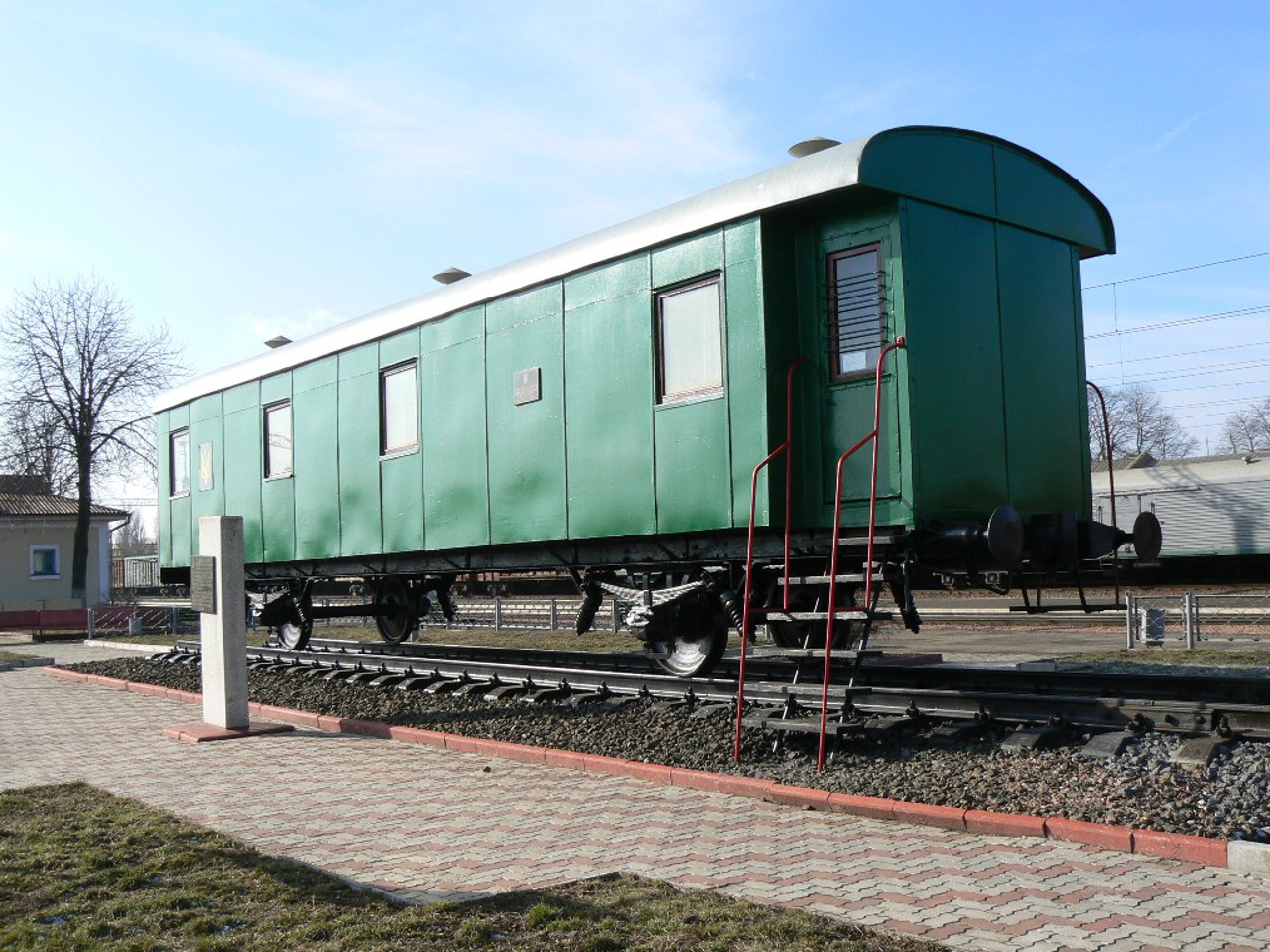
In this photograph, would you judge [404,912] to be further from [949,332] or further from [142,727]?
[142,727]

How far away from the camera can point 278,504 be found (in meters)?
14.5

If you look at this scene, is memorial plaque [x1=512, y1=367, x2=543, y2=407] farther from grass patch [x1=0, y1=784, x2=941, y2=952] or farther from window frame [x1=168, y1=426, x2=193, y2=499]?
window frame [x1=168, y1=426, x2=193, y2=499]

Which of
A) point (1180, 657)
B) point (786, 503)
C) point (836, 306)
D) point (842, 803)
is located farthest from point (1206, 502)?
point (842, 803)

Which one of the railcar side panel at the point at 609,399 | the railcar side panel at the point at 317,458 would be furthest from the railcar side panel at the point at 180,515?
the railcar side panel at the point at 609,399

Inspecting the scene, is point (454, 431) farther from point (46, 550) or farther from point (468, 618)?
point (46, 550)

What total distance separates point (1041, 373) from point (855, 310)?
174 centimetres

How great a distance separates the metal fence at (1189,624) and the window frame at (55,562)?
3240 centimetres

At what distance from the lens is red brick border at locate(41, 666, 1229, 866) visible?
509 cm

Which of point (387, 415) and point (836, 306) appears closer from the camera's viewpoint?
point (836, 306)

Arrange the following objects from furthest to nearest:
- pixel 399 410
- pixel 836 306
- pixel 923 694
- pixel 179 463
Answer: pixel 179 463 < pixel 399 410 < pixel 836 306 < pixel 923 694

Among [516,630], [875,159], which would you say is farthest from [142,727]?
[516,630]

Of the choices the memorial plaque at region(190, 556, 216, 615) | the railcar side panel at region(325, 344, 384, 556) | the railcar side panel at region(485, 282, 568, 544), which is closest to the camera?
the railcar side panel at region(485, 282, 568, 544)

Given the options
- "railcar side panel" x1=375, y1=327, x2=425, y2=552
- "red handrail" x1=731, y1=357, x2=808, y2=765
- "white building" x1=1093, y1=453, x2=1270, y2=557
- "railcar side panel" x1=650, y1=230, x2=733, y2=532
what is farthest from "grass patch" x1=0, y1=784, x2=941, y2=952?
"white building" x1=1093, y1=453, x2=1270, y2=557

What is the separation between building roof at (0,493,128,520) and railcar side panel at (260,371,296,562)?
85.2 feet
